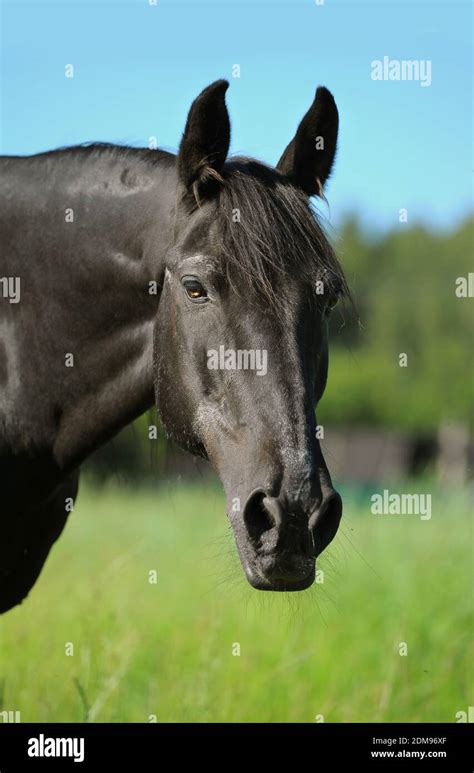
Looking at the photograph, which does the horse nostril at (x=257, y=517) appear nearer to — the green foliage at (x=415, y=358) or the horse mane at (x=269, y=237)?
the horse mane at (x=269, y=237)

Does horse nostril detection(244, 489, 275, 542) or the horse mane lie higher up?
the horse mane

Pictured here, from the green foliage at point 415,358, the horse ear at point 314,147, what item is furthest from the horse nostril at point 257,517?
the green foliage at point 415,358

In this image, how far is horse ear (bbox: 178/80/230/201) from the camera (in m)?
4.37

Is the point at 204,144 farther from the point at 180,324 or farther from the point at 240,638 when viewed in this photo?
the point at 240,638

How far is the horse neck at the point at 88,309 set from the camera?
15.5 ft

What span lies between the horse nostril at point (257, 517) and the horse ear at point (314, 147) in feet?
5.69

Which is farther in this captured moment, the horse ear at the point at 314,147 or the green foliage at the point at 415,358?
the green foliage at the point at 415,358

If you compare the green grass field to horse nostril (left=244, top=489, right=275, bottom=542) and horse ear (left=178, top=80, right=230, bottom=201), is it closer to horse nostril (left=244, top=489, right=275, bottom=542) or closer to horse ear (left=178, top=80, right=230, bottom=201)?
horse nostril (left=244, top=489, right=275, bottom=542)

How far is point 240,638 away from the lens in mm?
9000

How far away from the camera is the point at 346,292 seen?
4.46m

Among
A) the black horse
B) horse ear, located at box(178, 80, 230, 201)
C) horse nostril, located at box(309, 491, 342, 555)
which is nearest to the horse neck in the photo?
the black horse

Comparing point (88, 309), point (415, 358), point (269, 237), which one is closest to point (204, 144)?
point (269, 237)

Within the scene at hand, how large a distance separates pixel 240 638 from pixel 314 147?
18.1 ft
